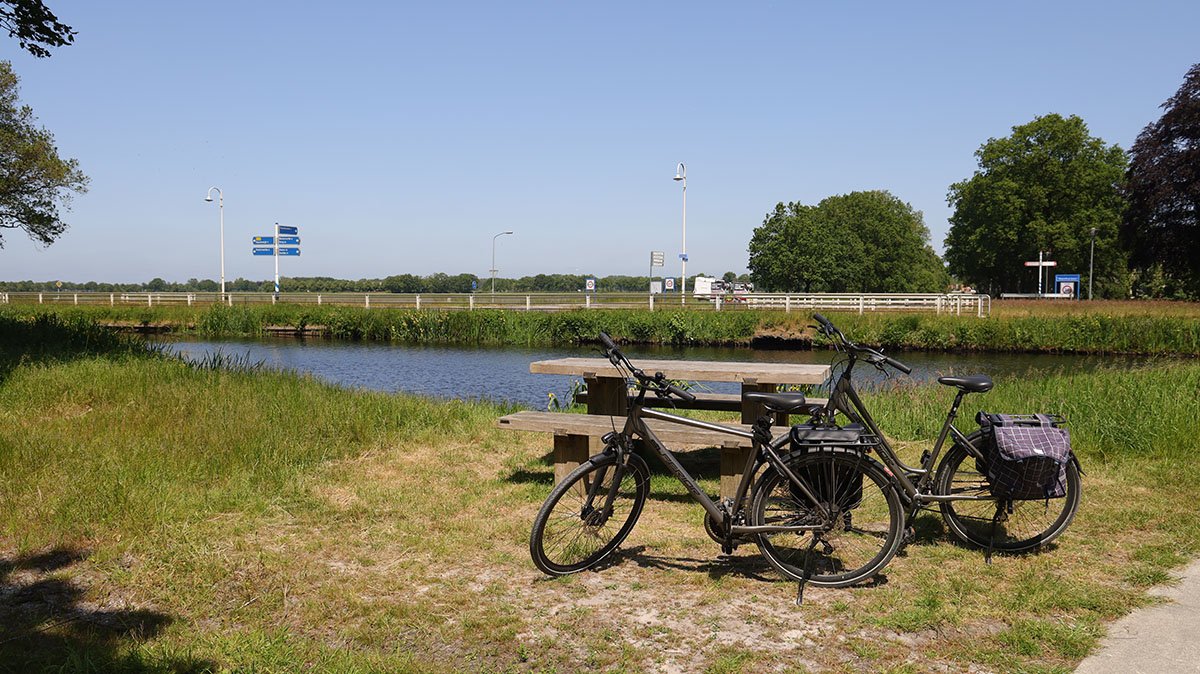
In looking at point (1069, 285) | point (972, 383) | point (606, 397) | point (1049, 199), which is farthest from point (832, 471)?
point (1049, 199)

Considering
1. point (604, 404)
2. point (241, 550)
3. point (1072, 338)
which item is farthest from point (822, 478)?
point (1072, 338)

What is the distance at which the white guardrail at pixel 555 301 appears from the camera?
1411 inches

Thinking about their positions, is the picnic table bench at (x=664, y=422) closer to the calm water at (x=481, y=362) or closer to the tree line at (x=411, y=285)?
the calm water at (x=481, y=362)

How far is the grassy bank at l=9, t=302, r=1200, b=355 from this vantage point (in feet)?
90.0

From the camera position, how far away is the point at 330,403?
8648 mm

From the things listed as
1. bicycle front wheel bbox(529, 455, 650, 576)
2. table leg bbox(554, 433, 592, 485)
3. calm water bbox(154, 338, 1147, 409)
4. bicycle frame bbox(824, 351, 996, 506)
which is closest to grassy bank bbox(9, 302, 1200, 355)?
calm water bbox(154, 338, 1147, 409)

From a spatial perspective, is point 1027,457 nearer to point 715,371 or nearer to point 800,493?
point 800,493

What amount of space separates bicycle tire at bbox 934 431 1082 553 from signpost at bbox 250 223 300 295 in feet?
177

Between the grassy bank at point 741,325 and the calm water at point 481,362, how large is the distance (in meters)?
1.20

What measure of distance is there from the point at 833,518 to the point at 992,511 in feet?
4.16

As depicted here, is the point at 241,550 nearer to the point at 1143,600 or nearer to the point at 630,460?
the point at 630,460

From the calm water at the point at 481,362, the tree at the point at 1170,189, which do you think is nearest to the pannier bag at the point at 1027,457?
the calm water at the point at 481,362

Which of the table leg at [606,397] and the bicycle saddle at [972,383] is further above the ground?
the bicycle saddle at [972,383]

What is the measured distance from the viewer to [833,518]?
4262 mm
